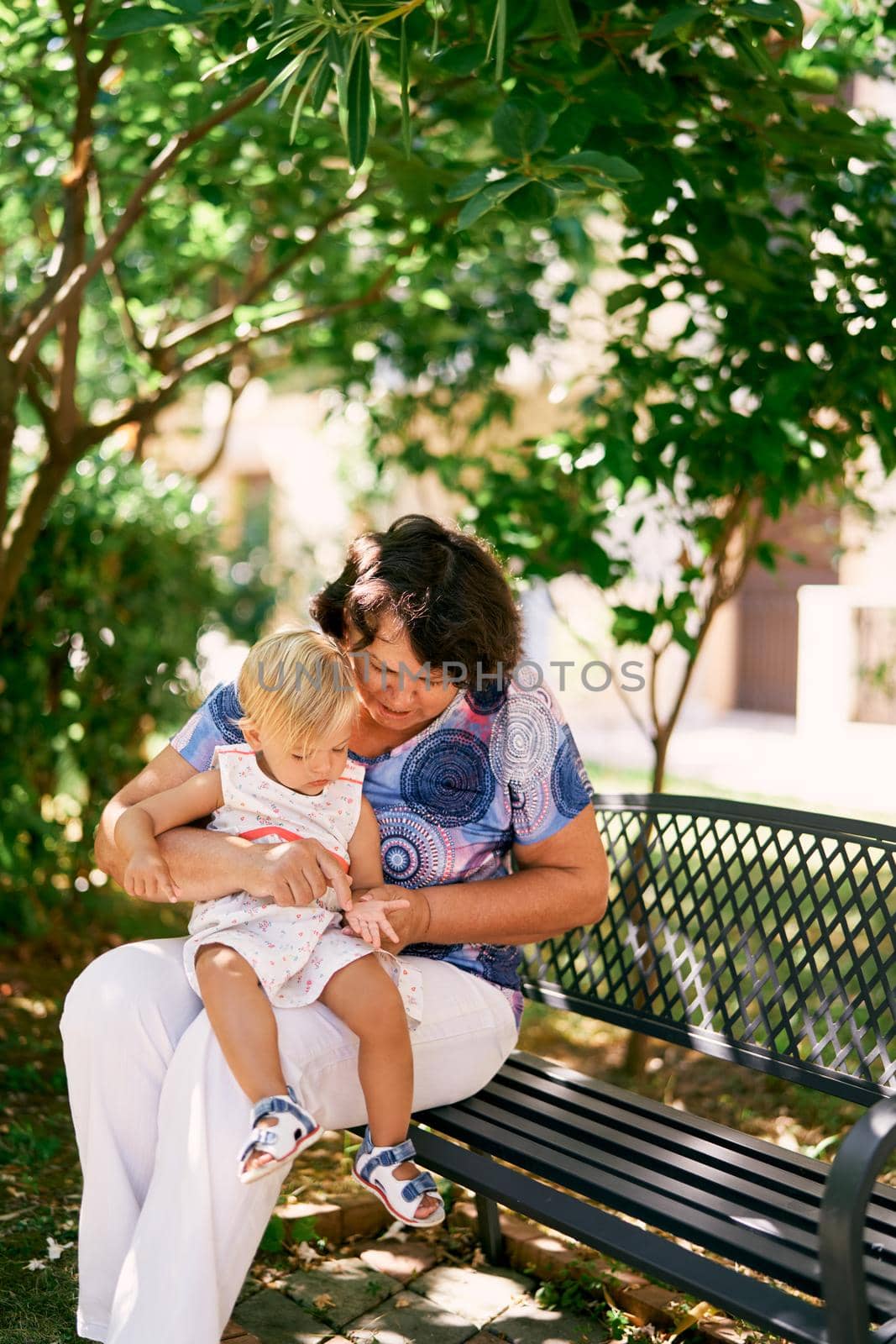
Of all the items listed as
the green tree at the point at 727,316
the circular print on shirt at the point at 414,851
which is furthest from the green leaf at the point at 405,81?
the circular print on shirt at the point at 414,851

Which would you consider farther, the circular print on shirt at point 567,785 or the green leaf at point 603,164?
the circular print on shirt at point 567,785

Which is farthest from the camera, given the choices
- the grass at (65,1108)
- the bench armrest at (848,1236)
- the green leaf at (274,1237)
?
→ the green leaf at (274,1237)

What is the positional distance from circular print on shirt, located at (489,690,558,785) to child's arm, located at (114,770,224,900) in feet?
1.77

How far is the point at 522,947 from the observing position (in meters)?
3.19

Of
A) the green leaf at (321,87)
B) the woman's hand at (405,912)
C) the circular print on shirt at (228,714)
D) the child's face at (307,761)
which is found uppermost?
the green leaf at (321,87)

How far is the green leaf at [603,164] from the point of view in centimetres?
222

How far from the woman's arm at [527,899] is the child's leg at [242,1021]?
0.91ft

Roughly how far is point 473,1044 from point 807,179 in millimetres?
2155

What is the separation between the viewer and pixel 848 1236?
1.68 m

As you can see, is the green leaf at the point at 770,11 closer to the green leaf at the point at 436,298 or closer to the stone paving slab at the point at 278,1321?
the green leaf at the point at 436,298

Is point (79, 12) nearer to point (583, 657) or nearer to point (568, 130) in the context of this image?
point (568, 130)

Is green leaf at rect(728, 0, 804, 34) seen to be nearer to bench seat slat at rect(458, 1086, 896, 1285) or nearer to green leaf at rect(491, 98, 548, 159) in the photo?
green leaf at rect(491, 98, 548, 159)

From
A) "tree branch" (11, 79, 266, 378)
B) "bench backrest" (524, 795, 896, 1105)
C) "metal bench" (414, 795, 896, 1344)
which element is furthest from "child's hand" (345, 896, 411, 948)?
"tree branch" (11, 79, 266, 378)

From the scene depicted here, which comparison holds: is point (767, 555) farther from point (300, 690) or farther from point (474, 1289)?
point (474, 1289)
